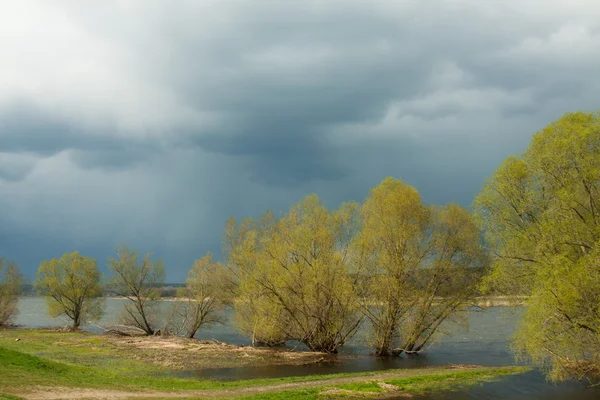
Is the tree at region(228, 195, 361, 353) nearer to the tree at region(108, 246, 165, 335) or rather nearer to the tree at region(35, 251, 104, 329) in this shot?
the tree at region(108, 246, 165, 335)

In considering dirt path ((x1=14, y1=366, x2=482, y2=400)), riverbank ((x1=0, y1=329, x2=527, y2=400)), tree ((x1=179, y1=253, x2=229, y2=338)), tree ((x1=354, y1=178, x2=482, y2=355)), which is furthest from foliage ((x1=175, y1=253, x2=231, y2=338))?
dirt path ((x1=14, y1=366, x2=482, y2=400))

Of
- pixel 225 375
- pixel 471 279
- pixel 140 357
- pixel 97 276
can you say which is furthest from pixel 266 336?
pixel 97 276

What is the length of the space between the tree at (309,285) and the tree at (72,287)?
4212 centimetres

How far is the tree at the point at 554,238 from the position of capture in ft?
78.5

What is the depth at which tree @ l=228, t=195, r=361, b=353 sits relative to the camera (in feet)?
157

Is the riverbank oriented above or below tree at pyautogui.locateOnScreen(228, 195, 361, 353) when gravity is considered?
below

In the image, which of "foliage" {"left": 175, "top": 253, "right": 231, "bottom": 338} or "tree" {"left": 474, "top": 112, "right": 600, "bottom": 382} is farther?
"foliage" {"left": 175, "top": 253, "right": 231, "bottom": 338}

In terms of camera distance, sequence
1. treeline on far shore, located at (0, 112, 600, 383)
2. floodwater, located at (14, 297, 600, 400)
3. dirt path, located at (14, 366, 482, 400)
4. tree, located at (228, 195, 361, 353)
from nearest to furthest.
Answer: dirt path, located at (14, 366, 482, 400) < treeline on far shore, located at (0, 112, 600, 383) < floodwater, located at (14, 297, 600, 400) < tree, located at (228, 195, 361, 353)

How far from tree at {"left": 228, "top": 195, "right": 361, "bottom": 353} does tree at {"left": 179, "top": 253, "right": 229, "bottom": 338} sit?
1234 cm

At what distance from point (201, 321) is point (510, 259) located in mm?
45774

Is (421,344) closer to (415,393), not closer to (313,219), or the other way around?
(313,219)

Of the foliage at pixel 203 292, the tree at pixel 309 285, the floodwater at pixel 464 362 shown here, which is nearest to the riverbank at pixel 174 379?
the floodwater at pixel 464 362

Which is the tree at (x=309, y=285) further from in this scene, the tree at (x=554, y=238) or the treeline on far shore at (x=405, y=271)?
the tree at (x=554, y=238)

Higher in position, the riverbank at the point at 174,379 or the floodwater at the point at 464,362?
the riverbank at the point at 174,379
